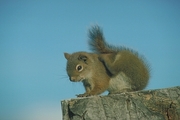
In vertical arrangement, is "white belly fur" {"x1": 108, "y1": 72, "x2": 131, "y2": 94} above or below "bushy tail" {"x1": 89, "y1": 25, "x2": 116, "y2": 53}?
below

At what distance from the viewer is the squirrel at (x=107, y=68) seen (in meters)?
6.11

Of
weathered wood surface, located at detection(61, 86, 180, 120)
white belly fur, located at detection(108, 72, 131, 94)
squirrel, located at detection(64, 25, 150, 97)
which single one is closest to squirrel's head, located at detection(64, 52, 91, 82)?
squirrel, located at detection(64, 25, 150, 97)

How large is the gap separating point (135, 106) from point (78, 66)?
3.41m

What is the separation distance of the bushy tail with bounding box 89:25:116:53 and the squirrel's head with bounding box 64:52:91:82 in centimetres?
27

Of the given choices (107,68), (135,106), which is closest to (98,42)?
(107,68)

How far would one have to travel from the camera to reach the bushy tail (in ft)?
20.9

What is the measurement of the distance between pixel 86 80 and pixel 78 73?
0.31 meters

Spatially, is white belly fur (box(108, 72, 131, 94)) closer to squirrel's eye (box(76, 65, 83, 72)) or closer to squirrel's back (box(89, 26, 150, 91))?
squirrel's back (box(89, 26, 150, 91))

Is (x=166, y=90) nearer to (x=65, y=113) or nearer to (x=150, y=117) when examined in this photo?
(x=150, y=117)

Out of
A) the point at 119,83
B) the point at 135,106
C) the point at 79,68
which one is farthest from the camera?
the point at 79,68

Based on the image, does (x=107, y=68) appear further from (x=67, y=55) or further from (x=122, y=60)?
(x=67, y=55)

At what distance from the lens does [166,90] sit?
2947mm

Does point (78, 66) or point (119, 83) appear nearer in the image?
point (119, 83)

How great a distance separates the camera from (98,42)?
251 inches
